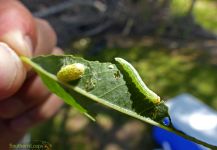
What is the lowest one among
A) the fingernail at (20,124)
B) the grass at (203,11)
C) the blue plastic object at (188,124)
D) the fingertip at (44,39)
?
the fingernail at (20,124)

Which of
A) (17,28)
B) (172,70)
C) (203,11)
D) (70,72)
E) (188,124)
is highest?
(203,11)

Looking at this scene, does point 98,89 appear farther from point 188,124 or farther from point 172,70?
point 172,70

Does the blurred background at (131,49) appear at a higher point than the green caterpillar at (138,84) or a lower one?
higher

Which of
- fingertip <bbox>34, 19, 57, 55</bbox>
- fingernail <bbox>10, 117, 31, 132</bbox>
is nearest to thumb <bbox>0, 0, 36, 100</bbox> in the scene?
fingertip <bbox>34, 19, 57, 55</bbox>

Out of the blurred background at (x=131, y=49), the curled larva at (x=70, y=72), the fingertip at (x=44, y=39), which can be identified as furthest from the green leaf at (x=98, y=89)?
the blurred background at (x=131, y=49)

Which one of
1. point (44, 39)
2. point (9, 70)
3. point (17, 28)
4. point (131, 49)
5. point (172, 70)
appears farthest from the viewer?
point (131, 49)

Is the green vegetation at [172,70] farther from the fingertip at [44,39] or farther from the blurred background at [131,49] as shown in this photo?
the fingertip at [44,39]

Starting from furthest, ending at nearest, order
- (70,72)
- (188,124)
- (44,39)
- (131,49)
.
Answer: (131,49)
(188,124)
(44,39)
(70,72)

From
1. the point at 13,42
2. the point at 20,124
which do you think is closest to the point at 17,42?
the point at 13,42
